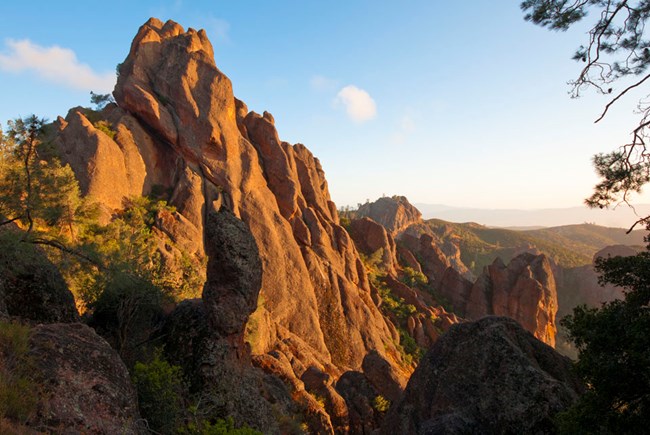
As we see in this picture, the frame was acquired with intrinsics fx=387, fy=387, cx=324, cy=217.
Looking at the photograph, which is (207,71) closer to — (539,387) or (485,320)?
(485,320)

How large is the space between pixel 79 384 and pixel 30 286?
281 inches

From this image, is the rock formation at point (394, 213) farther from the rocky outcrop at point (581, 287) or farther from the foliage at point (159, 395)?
the foliage at point (159, 395)

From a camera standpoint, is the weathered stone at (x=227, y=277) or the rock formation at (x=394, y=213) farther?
the rock formation at (x=394, y=213)

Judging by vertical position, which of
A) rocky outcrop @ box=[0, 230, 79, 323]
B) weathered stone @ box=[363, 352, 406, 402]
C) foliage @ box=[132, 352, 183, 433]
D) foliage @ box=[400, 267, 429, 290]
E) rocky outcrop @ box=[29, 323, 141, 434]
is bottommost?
weathered stone @ box=[363, 352, 406, 402]

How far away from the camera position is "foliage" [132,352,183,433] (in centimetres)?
1052

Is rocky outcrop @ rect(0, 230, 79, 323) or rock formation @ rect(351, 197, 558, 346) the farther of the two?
rock formation @ rect(351, 197, 558, 346)

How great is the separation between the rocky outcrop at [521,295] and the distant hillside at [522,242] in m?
42.0

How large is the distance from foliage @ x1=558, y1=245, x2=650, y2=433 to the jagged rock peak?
370 feet

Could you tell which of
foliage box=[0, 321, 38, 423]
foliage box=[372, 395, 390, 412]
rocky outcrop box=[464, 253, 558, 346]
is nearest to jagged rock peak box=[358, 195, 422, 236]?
rocky outcrop box=[464, 253, 558, 346]

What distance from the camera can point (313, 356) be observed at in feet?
112

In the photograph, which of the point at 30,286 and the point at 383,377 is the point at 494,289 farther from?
the point at 30,286

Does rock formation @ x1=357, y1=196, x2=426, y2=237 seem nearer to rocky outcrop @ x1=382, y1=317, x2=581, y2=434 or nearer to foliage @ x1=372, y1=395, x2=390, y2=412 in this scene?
foliage @ x1=372, y1=395, x2=390, y2=412

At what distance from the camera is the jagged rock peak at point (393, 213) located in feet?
408

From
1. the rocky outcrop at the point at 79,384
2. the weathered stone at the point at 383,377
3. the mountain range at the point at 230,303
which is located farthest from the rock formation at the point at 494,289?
the rocky outcrop at the point at 79,384
